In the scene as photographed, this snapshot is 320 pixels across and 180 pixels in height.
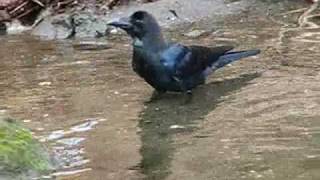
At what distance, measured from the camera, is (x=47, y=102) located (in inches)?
240

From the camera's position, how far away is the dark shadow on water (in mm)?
4754

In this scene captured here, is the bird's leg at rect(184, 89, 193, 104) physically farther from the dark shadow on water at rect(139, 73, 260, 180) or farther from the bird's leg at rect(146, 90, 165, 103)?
the bird's leg at rect(146, 90, 165, 103)

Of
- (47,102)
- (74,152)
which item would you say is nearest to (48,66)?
(47,102)

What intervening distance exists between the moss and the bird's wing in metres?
1.82

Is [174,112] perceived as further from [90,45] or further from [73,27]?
[73,27]

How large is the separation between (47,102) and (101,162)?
1.41 meters

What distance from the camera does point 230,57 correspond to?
6902 mm

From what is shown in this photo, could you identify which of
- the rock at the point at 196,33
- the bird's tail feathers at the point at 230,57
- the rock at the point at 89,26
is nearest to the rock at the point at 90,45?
the rock at the point at 89,26

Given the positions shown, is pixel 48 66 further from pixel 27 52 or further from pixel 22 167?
pixel 22 167

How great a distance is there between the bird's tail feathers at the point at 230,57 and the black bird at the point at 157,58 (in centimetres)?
27

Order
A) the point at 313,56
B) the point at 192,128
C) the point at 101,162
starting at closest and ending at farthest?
the point at 101,162 → the point at 192,128 → the point at 313,56

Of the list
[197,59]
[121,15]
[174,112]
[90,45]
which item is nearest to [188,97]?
[197,59]

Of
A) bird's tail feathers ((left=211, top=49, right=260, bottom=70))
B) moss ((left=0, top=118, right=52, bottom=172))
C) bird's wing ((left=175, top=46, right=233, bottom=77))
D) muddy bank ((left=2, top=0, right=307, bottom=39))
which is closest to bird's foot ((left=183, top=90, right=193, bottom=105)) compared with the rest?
bird's wing ((left=175, top=46, right=233, bottom=77))

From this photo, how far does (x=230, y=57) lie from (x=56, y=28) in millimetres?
2594
